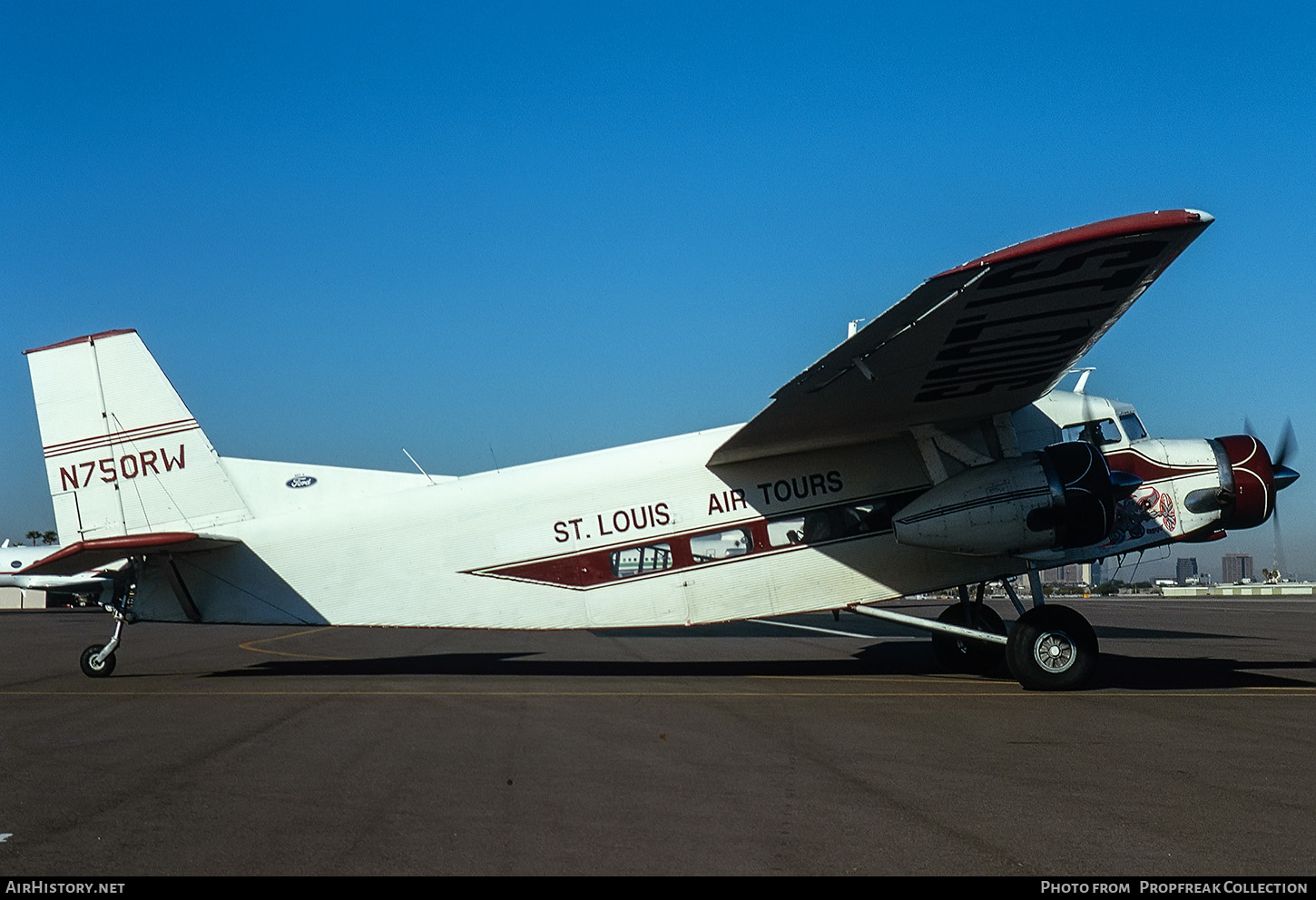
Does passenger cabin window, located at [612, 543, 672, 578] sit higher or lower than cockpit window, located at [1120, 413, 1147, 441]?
lower

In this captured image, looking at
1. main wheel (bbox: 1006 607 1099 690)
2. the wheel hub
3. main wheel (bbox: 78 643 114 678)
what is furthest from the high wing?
main wheel (bbox: 78 643 114 678)

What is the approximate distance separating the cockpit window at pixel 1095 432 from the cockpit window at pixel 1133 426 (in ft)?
0.45

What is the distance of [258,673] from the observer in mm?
15000

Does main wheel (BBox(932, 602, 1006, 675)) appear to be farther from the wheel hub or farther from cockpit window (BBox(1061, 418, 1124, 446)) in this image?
cockpit window (BBox(1061, 418, 1124, 446))

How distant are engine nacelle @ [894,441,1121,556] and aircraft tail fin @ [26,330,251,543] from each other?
9.33 meters

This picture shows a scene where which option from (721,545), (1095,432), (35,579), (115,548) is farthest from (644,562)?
(35,579)

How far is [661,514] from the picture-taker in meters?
13.2

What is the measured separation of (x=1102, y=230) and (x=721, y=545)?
6.29m

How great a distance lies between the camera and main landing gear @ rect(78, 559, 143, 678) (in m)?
13.7

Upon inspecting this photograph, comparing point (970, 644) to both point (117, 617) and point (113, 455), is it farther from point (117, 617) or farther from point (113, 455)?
point (113, 455)

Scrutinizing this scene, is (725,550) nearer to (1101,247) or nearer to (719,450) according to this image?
(719,450)

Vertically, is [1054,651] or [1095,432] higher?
[1095,432]

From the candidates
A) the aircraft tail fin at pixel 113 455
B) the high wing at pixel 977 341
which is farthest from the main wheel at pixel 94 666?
the high wing at pixel 977 341
